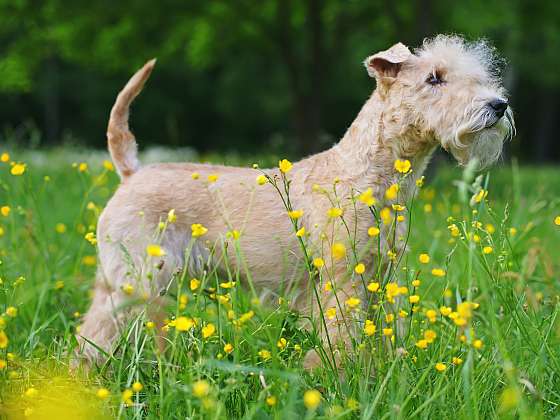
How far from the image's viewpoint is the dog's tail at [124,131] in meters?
3.58

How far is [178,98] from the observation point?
3184cm

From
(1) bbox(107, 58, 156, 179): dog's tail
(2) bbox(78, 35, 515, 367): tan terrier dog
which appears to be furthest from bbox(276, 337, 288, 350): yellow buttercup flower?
(1) bbox(107, 58, 156, 179): dog's tail

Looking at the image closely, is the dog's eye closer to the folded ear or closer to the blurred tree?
the folded ear

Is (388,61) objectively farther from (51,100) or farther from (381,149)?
(51,100)

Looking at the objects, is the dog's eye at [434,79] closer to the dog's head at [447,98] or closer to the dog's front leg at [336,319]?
the dog's head at [447,98]

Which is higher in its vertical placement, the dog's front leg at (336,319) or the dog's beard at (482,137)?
the dog's beard at (482,137)

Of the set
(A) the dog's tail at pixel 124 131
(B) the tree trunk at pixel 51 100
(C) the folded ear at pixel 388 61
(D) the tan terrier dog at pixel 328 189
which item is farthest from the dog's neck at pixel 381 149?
(B) the tree trunk at pixel 51 100

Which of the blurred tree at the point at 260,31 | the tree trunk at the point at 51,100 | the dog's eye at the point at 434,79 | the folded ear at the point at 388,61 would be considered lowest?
the tree trunk at the point at 51,100

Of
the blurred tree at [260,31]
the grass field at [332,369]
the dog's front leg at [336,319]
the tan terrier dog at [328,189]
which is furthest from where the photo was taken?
the blurred tree at [260,31]

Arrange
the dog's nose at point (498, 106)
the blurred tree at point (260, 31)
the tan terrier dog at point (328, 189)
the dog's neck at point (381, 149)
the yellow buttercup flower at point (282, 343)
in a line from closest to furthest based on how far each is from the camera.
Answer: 1. the yellow buttercup flower at point (282, 343)
2. the dog's nose at point (498, 106)
3. the tan terrier dog at point (328, 189)
4. the dog's neck at point (381, 149)
5. the blurred tree at point (260, 31)

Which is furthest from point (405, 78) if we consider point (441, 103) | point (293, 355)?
point (293, 355)

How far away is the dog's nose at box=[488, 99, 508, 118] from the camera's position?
9.29 feet

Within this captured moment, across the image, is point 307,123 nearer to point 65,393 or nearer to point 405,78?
point 405,78

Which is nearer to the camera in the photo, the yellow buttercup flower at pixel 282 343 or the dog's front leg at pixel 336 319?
the yellow buttercup flower at pixel 282 343
